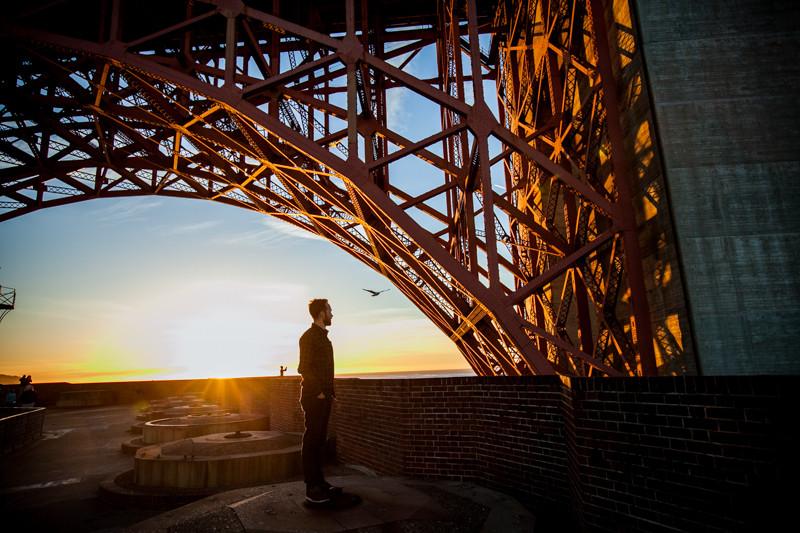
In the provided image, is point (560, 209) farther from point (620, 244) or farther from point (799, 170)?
point (799, 170)

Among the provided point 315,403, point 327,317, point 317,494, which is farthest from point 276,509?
point 327,317

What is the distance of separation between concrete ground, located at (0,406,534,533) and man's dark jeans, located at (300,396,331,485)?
353 millimetres

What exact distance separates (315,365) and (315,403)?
1.31ft

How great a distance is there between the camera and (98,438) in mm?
14820

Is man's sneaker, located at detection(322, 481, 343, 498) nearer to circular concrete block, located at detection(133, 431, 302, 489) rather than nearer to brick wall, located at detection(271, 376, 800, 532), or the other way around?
brick wall, located at detection(271, 376, 800, 532)

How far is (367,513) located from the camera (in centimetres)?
440

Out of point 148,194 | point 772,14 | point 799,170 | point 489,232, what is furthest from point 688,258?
point 148,194

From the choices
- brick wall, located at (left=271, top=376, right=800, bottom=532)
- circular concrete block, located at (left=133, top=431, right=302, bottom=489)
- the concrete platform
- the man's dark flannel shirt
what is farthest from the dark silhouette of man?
circular concrete block, located at (left=133, top=431, right=302, bottom=489)

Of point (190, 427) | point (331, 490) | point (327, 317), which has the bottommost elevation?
point (190, 427)

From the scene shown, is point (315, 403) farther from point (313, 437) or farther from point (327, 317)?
point (327, 317)

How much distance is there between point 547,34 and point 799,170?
523cm

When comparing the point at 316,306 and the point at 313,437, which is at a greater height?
the point at 316,306

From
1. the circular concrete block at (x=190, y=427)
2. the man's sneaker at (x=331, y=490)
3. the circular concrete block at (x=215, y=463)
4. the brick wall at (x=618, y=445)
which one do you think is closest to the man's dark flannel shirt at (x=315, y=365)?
the man's sneaker at (x=331, y=490)

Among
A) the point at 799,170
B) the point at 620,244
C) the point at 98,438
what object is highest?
the point at 799,170
